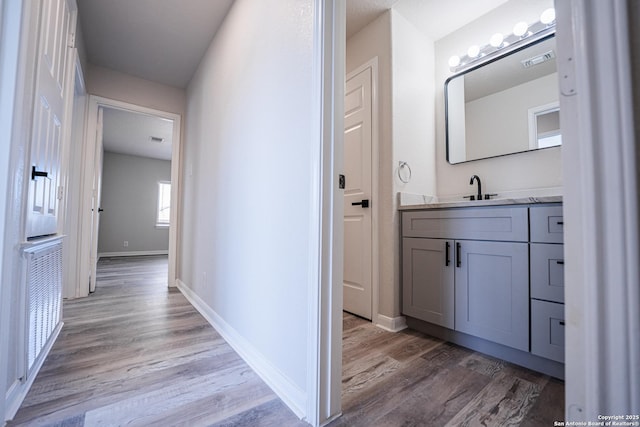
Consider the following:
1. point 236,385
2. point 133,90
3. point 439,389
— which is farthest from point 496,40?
point 133,90

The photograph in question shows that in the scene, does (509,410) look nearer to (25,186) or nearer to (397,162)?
(397,162)

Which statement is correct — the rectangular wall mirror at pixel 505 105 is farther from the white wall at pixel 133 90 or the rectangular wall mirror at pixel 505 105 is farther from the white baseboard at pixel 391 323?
the white wall at pixel 133 90

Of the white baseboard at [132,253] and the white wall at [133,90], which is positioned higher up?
the white wall at [133,90]

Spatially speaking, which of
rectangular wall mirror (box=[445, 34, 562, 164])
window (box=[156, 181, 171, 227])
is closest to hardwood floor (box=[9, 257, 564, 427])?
rectangular wall mirror (box=[445, 34, 562, 164])

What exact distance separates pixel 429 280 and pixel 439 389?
27.6 inches

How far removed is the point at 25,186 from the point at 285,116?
113 cm

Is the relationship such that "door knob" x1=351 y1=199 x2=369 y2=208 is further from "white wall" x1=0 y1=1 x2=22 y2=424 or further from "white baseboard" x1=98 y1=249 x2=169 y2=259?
"white baseboard" x1=98 y1=249 x2=169 y2=259

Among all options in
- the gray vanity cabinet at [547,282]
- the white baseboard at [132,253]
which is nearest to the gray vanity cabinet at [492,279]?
the gray vanity cabinet at [547,282]

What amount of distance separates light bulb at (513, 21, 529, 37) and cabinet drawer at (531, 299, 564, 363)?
6.12ft

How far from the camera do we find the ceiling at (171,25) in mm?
2004

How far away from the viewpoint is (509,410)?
3.53 feet

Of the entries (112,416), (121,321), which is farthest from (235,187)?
(121,321)

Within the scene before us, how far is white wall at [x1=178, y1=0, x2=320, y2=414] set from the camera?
1.13 meters

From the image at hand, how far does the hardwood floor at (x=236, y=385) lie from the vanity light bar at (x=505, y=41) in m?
2.18
